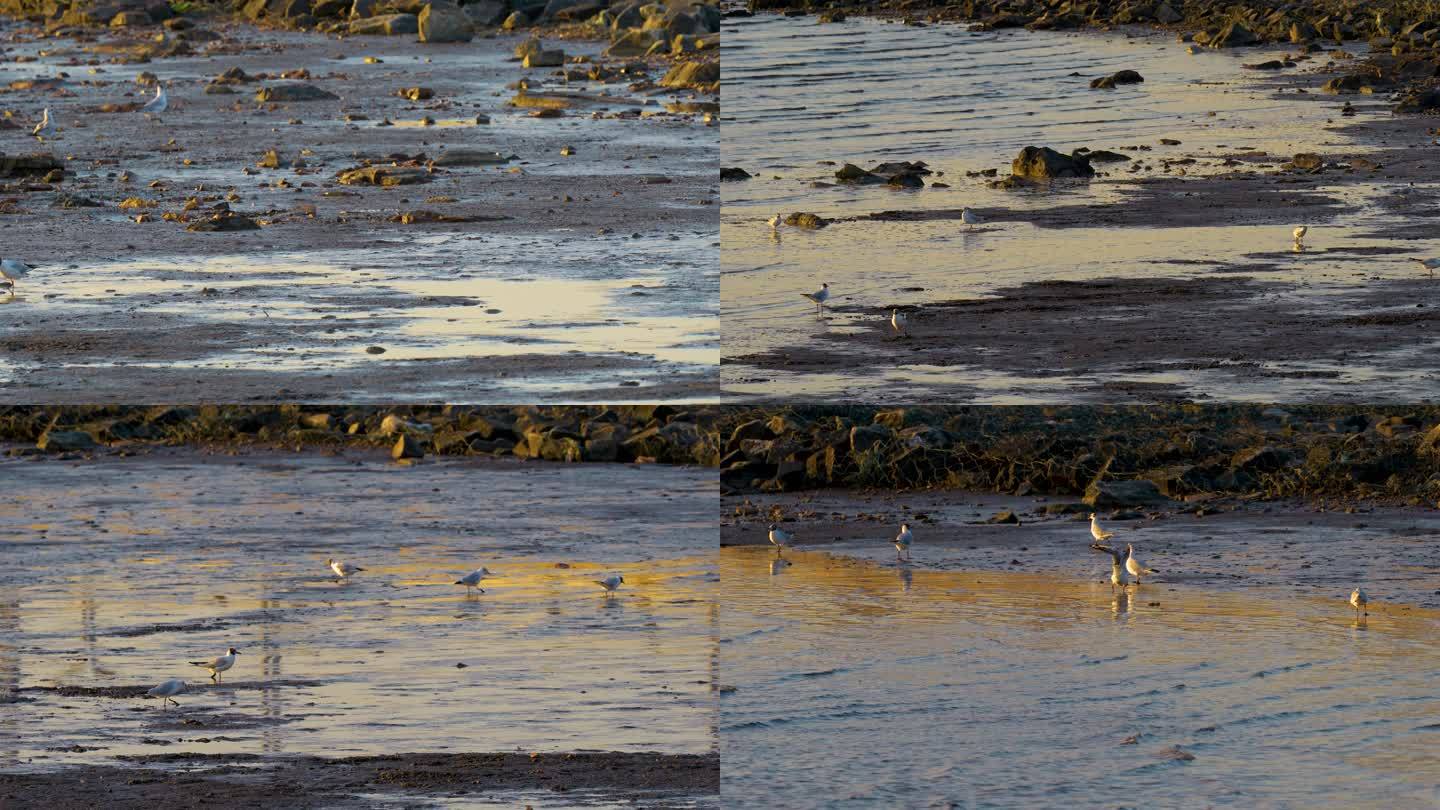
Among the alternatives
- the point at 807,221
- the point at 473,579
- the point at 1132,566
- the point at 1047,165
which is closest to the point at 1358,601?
the point at 1132,566

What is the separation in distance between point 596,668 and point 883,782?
1321 millimetres

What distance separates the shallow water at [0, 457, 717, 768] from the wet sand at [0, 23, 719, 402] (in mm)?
592

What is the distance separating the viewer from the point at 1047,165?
18.5m

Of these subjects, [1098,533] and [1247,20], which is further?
[1247,20]

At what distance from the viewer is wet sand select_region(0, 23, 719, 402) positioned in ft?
34.2

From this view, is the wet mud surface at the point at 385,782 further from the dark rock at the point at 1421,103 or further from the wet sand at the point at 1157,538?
the dark rock at the point at 1421,103

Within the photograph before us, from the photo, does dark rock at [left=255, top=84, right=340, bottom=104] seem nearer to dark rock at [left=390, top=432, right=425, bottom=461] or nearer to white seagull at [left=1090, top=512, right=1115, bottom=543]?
dark rock at [left=390, top=432, right=425, bottom=461]

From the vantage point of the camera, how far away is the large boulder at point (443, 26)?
34406 millimetres

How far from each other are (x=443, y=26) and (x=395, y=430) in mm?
24364

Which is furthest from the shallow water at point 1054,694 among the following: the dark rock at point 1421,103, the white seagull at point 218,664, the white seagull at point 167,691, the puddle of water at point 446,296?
the dark rock at point 1421,103

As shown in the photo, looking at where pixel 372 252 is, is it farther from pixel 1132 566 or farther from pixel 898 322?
pixel 1132 566

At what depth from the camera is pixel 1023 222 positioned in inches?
632

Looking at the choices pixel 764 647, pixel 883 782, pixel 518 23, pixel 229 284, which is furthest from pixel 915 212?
pixel 518 23

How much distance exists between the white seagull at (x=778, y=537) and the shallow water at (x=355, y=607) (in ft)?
0.96
